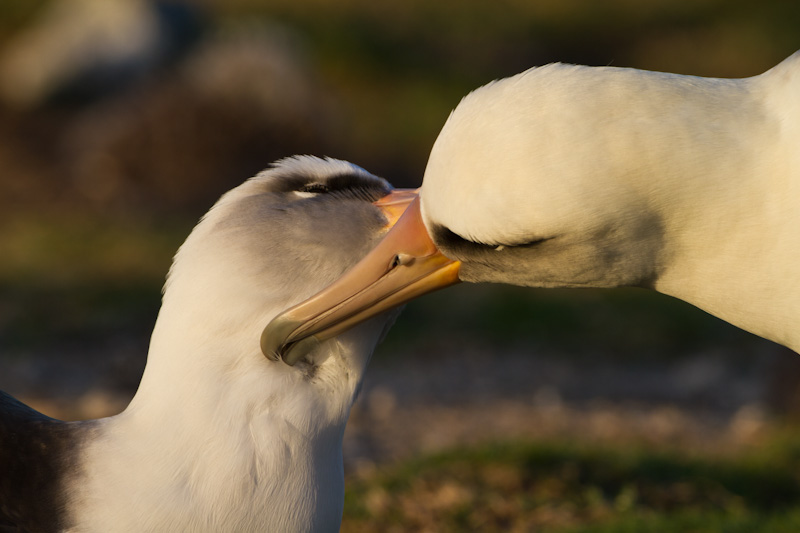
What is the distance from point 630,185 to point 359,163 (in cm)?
1268

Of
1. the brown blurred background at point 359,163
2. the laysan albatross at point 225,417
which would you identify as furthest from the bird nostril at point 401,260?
the brown blurred background at point 359,163

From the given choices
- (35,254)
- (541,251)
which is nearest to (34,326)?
(35,254)

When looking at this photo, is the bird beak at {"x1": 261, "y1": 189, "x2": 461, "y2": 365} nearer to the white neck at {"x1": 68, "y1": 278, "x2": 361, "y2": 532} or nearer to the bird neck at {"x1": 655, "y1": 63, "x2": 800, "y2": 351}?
the white neck at {"x1": 68, "y1": 278, "x2": 361, "y2": 532}

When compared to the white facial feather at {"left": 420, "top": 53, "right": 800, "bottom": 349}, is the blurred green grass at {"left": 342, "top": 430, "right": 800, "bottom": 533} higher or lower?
lower

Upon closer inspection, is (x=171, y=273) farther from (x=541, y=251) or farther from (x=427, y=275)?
(x=541, y=251)

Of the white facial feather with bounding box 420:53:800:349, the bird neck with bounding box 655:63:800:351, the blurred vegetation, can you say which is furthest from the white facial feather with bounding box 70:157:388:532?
the blurred vegetation

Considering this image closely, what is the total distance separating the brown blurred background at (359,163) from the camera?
317 inches

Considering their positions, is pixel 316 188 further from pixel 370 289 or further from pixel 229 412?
pixel 229 412

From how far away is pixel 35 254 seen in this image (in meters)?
10.6

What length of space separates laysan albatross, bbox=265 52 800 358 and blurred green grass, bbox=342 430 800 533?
2.22 m

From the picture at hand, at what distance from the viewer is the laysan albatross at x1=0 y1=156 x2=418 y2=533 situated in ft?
8.48

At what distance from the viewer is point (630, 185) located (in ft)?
7.80

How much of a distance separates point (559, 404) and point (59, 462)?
5.92m

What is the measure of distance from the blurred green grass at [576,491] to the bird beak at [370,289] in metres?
2.23
